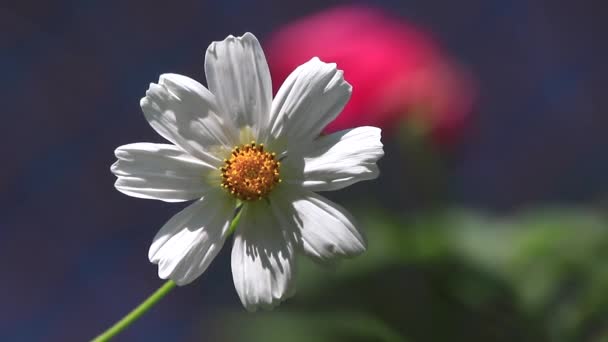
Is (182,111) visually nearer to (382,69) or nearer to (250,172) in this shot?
(250,172)

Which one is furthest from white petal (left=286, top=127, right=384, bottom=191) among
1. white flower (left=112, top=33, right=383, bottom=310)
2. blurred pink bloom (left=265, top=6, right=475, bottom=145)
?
blurred pink bloom (left=265, top=6, right=475, bottom=145)

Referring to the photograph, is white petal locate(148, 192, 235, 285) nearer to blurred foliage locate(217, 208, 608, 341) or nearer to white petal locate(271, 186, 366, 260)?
white petal locate(271, 186, 366, 260)

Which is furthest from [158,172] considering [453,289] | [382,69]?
[382,69]

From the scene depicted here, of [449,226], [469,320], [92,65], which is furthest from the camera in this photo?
[92,65]

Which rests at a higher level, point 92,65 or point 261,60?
point 92,65

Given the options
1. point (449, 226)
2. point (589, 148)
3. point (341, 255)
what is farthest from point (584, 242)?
point (589, 148)

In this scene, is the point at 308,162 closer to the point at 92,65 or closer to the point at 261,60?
the point at 261,60
